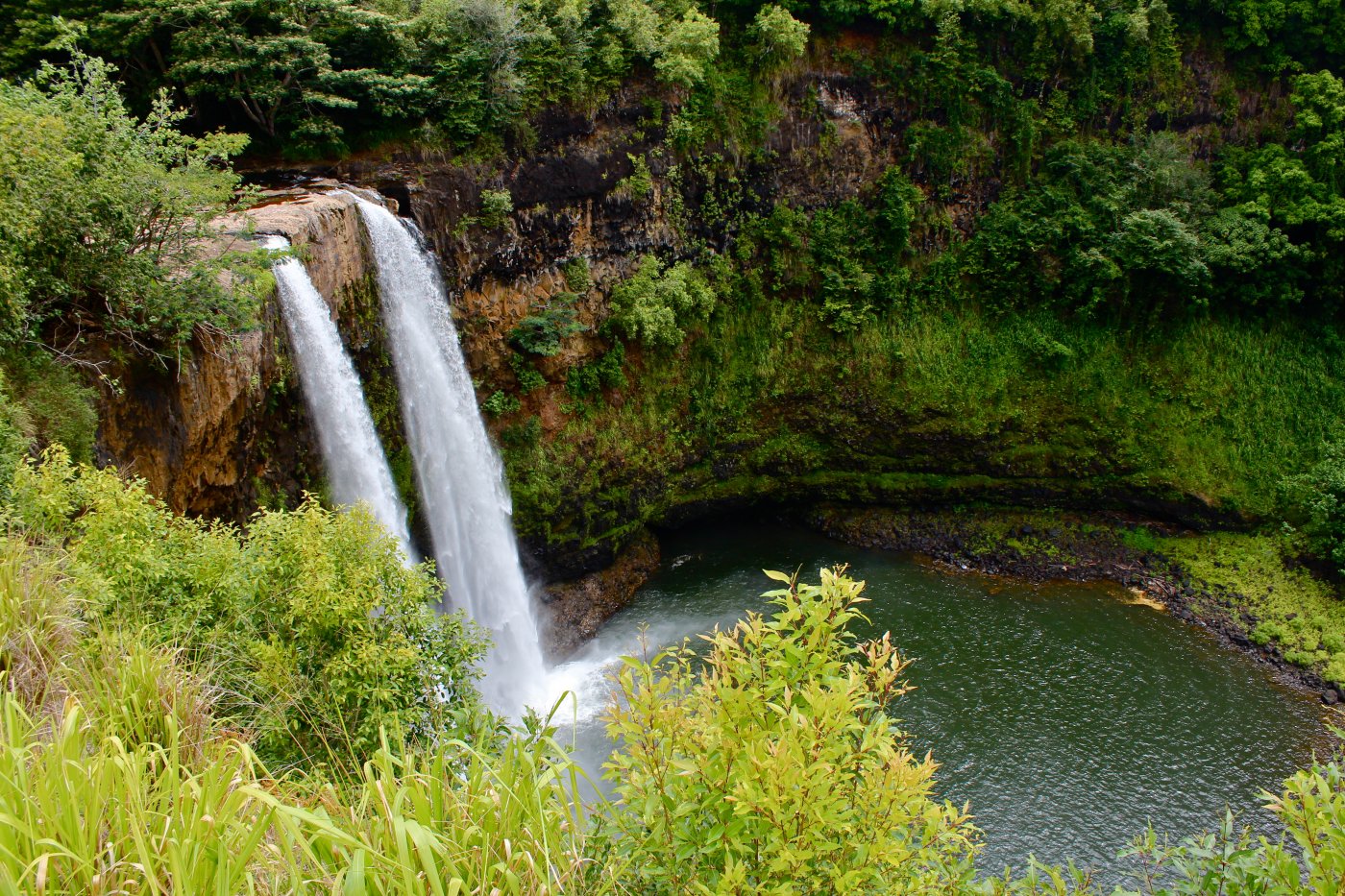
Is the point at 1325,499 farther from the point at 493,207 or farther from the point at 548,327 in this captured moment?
the point at 493,207

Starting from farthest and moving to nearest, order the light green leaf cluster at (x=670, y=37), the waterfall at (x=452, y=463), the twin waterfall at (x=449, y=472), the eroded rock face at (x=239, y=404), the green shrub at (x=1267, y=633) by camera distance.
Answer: the light green leaf cluster at (x=670, y=37), the green shrub at (x=1267, y=633), the waterfall at (x=452, y=463), the twin waterfall at (x=449, y=472), the eroded rock face at (x=239, y=404)

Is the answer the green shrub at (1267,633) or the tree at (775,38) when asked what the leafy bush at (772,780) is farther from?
the tree at (775,38)

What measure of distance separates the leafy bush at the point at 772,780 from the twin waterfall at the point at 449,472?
9.51 meters

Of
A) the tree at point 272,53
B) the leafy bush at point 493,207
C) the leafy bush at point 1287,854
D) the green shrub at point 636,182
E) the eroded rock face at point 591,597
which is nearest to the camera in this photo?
the leafy bush at point 1287,854

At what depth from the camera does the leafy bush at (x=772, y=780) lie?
2670mm

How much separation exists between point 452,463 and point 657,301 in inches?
240

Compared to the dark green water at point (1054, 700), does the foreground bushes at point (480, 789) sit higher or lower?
higher

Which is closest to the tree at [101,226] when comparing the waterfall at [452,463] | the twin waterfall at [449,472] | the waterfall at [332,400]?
the waterfall at [332,400]

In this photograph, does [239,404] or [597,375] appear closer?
[239,404]

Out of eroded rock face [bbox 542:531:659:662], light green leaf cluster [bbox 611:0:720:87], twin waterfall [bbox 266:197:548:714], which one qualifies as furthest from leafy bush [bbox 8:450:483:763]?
light green leaf cluster [bbox 611:0:720:87]

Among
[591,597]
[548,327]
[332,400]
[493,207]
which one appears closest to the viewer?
[332,400]

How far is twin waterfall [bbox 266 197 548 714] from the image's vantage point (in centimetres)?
1269

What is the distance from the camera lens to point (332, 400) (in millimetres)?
10953

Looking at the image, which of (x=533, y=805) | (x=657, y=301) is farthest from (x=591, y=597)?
(x=533, y=805)
